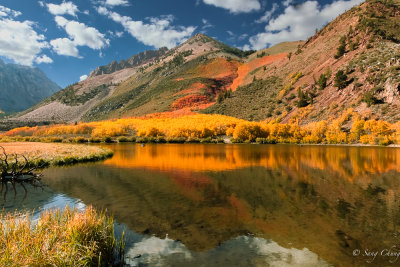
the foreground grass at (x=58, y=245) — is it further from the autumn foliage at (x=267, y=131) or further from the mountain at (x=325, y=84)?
the mountain at (x=325, y=84)

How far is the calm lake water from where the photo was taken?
9.67 metres

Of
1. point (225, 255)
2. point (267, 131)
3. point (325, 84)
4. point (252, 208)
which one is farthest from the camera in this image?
point (325, 84)

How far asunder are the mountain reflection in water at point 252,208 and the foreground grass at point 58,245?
6.21 feet

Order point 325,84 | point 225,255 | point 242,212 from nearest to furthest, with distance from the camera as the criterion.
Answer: point 225,255 < point 242,212 < point 325,84

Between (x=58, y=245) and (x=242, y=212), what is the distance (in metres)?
10.1

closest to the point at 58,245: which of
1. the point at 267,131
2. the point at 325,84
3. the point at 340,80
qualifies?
the point at 267,131

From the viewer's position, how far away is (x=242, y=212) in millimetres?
14641

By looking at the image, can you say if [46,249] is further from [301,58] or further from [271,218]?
[301,58]

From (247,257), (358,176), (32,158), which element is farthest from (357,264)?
(32,158)

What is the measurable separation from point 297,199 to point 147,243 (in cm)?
1140

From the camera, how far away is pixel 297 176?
25.4 meters

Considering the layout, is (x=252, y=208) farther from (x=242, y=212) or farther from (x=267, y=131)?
(x=267, y=131)

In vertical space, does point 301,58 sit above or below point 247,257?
above

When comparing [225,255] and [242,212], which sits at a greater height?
[242,212]
